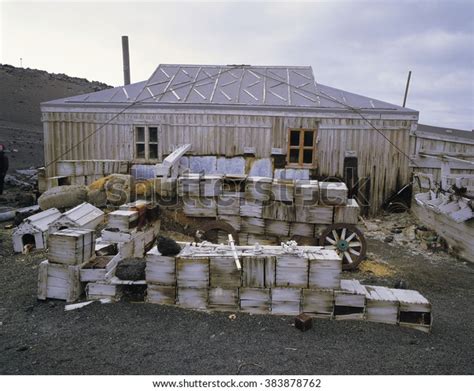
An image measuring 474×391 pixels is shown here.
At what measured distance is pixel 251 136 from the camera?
15.2 metres

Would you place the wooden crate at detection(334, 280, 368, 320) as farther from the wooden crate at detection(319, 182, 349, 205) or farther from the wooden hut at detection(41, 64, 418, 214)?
the wooden hut at detection(41, 64, 418, 214)

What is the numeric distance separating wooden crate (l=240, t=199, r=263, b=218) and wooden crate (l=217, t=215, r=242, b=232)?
17 cm

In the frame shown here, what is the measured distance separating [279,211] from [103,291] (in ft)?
13.1

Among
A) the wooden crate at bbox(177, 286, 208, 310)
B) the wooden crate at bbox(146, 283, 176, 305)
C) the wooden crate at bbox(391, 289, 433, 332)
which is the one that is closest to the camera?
the wooden crate at bbox(391, 289, 433, 332)

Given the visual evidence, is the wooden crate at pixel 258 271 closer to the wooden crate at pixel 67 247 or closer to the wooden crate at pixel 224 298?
the wooden crate at pixel 224 298

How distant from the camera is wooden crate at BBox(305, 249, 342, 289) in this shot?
6.39m

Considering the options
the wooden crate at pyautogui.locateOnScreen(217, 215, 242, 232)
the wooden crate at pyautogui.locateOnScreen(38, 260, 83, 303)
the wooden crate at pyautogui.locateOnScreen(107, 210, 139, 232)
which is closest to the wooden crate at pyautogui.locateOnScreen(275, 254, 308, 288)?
the wooden crate at pyautogui.locateOnScreen(217, 215, 242, 232)

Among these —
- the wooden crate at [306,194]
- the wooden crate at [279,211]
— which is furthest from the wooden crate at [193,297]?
the wooden crate at [306,194]

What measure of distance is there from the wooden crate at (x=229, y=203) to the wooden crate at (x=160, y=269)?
2.85 m

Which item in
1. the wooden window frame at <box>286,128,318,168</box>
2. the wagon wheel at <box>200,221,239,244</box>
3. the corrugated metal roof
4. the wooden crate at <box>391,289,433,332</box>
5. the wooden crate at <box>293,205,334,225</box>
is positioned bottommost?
the wooden crate at <box>391,289,433,332</box>

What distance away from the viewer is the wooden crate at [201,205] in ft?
30.7

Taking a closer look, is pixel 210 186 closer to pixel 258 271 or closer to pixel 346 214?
pixel 346 214

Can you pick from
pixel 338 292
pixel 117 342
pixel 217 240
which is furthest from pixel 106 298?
pixel 338 292
